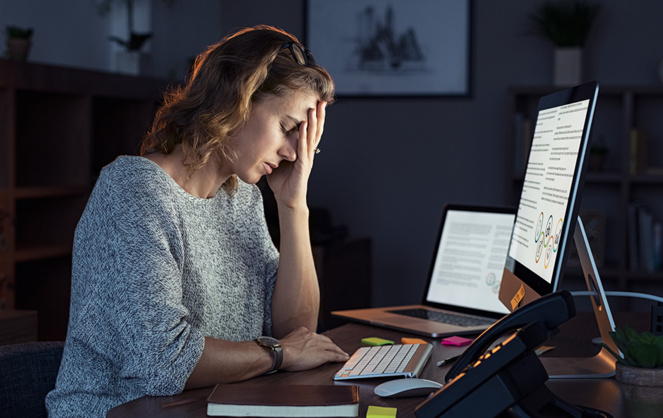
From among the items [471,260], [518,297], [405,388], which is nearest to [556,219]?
[518,297]

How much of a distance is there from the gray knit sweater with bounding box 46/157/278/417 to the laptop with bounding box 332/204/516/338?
0.45m

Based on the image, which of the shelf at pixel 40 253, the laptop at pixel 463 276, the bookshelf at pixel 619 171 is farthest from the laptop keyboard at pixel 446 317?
the bookshelf at pixel 619 171

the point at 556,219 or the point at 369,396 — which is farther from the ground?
the point at 556,219

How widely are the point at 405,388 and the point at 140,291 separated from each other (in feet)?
1.46

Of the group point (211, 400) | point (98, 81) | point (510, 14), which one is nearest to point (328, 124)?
point (510, 14)

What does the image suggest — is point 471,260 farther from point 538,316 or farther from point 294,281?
point 538,316

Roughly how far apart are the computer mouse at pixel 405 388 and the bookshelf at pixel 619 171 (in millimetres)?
2872

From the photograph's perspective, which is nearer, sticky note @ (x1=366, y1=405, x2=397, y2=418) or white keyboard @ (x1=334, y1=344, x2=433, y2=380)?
sticky note @ (x1=366, y1=405, x2=397, y2=418)

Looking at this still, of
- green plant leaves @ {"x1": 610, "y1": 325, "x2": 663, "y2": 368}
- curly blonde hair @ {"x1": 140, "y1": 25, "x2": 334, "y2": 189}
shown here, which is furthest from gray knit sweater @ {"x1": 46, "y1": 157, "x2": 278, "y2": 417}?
green plant leaves @ {"x1": 610, "y1": 325, "x2": 663, "y2": 368}

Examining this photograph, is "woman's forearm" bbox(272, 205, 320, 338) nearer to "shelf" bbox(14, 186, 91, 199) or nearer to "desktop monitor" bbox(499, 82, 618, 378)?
"desktop monitor" bbox(499, 82, 618, 378)

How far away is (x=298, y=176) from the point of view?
5.67 feet

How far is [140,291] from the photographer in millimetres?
1192

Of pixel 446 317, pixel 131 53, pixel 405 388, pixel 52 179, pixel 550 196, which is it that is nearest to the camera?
pixel 405 388

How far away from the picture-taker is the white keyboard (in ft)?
4.15
